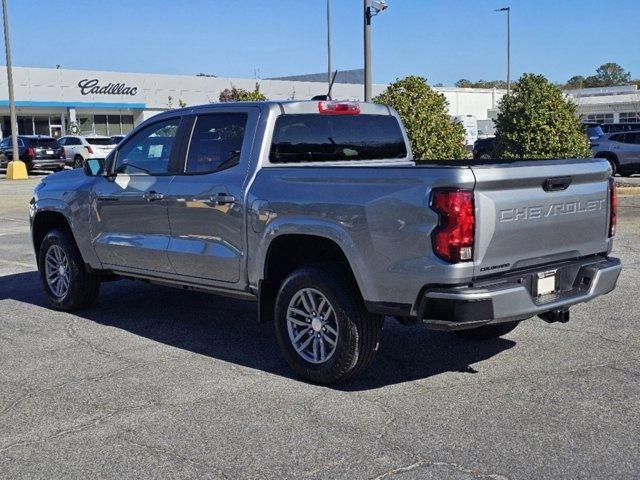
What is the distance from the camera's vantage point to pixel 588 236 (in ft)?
17.5

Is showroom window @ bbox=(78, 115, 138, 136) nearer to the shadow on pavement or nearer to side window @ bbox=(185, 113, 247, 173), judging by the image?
the shadow on pavement

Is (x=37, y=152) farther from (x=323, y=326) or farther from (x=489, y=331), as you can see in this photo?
(x=323, y=326)

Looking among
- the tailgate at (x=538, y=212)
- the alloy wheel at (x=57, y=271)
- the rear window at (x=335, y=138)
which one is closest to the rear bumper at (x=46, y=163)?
the alloy wheel at (x=57, y=271)

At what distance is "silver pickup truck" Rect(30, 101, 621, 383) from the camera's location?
464 cm

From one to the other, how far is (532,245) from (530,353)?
1378 mm

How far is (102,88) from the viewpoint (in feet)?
174

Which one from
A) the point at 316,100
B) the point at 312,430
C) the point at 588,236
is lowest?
the point at 312,430

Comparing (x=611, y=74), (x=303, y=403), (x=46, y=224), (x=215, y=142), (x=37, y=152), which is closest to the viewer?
(x=303, y=403)

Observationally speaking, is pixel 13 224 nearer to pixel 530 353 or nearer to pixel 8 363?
pixel 8 363

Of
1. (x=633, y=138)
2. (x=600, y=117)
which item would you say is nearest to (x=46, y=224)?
(x=633, y=138)

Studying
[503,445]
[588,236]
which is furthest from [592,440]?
[588,236]

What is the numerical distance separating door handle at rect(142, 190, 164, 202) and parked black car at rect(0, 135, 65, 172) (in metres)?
28.0

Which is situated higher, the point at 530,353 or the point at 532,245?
the point at 532,245

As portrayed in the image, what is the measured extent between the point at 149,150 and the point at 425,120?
8842mm
